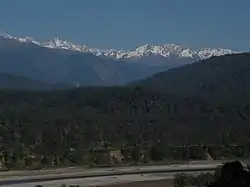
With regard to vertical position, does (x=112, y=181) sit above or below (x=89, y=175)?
below

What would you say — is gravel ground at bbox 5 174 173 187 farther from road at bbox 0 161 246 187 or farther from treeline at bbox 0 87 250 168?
treeline at bbox 0 87 250 168

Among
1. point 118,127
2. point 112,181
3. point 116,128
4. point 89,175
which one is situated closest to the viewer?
point 112,181

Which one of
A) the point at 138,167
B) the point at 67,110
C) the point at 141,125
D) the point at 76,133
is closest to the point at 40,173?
the point at 138,167

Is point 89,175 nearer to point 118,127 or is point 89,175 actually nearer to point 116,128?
point 116,128

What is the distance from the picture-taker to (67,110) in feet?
533

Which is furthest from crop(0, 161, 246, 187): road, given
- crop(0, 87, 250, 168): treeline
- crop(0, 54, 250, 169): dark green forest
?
crop(0, 87, 250, 168): treeline

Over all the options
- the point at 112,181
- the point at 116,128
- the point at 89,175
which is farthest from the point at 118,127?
the point at 112,181

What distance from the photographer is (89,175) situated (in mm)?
90875

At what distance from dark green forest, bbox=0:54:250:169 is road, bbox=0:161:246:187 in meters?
12.1

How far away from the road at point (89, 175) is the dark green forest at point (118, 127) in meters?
12.1

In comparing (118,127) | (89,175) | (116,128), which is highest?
(118,127)

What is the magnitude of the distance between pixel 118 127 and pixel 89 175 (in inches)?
2139

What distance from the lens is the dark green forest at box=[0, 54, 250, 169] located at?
4669 inches

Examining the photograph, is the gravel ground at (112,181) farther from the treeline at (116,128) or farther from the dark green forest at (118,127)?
the treeline at (116,128)
